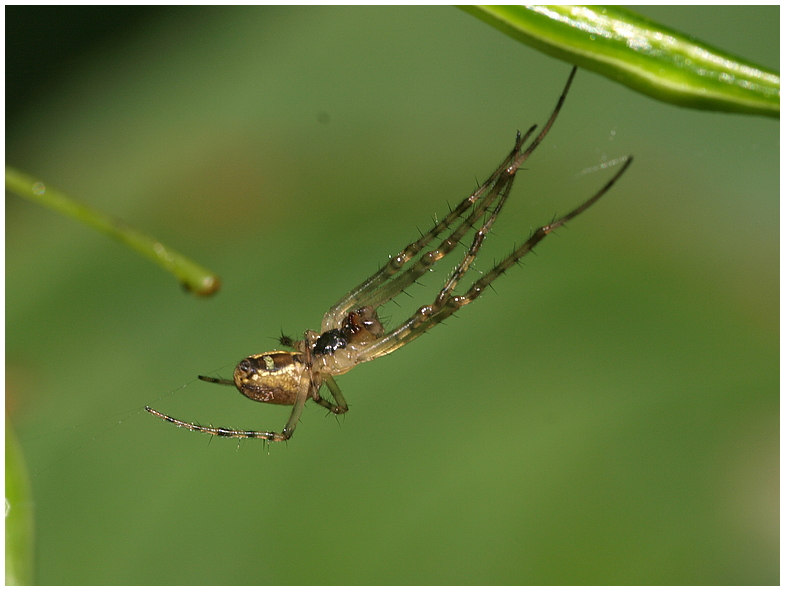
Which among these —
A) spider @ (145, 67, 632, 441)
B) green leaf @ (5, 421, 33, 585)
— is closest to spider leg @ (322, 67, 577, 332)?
Answer: spider @ (145, 67, 632, 441)

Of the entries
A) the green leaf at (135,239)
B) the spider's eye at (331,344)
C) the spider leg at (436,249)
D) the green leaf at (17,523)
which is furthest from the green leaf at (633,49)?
the green leaf at (17,523)

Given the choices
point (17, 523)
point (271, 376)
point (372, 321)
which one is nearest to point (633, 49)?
point (372, 321)

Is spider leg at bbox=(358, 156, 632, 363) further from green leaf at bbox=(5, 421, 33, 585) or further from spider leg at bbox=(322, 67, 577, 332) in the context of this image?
green leaf at bbox=(5, 421, 33, 585)

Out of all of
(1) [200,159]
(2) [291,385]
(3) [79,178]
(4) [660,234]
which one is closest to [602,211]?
(4) [660,234]

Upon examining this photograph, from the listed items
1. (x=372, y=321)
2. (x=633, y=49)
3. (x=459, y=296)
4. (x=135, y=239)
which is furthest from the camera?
(x=372, y=321)

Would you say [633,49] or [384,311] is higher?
[633,49]

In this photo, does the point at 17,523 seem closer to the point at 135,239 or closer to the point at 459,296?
the point at 135,239
